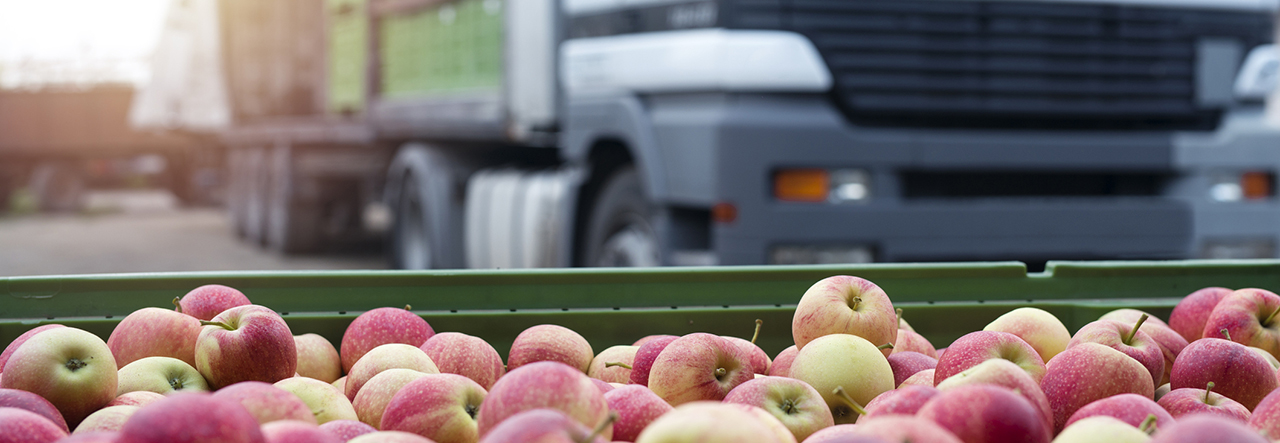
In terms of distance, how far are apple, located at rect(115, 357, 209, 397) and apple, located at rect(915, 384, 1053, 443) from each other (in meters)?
1.13

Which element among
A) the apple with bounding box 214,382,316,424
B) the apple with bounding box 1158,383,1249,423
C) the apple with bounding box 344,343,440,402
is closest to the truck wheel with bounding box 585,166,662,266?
the apple with bounding box 344,343,440,402

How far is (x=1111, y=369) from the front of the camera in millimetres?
1692

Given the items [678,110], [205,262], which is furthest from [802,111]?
[205,262]

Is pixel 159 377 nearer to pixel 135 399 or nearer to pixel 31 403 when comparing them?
pixel 135 399

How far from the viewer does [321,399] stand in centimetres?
172

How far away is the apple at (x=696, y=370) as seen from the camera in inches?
70.8

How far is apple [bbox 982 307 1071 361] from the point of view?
206 centimetres

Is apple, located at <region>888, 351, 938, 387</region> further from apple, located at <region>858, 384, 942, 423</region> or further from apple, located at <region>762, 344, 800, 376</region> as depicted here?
apple, located at <region>858, 384, 942, 423</region>

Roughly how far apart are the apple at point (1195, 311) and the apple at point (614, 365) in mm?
1095

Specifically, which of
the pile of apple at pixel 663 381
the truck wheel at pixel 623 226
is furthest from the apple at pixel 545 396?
the truck wheel at pixel 623 226

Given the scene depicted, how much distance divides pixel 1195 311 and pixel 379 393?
5.12 feet

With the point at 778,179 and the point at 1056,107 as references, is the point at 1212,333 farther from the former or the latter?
the point at 1056,107

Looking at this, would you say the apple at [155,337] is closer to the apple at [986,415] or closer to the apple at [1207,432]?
the apple at [986,415]

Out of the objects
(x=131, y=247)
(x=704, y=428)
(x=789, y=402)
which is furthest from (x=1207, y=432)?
(x=131, y=247)
